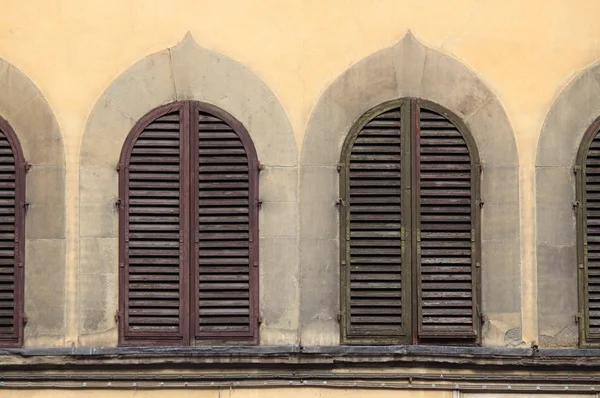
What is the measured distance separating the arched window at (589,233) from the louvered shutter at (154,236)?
3.71 meters

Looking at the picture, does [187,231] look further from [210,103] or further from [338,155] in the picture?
[338,155]

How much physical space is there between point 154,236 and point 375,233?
2.06 metres

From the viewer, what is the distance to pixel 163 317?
48.6ft

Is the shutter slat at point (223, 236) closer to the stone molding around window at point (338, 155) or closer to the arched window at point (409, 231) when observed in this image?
the stone molding around window at point (338, 155)

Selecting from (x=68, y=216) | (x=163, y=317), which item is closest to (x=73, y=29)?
(x=68, y=216)

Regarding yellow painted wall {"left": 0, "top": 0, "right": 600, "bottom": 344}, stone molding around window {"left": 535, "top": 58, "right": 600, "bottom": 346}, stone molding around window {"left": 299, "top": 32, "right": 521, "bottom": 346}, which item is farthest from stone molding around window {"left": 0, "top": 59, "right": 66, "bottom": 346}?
stone molding around window {"left": 535, "top": 58, "right": 600, "bottom": 346}

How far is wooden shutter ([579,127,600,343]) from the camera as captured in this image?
583 inches

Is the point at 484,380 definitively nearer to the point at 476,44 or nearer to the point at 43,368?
the point at 476,44

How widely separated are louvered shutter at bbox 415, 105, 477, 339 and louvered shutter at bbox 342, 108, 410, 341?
21 centimetres

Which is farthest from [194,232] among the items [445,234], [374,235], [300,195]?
[445,234]

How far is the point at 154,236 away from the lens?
14.8 m

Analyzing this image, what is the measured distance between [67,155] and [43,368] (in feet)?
6.54

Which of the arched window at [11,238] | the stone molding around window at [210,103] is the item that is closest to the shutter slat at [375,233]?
the stone molding around window at [210,103]

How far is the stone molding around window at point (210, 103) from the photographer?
14.8 m
